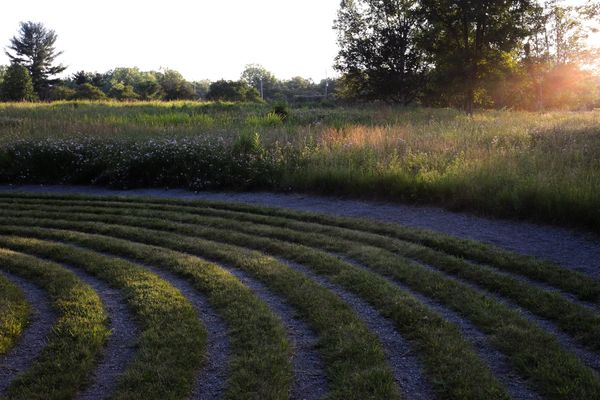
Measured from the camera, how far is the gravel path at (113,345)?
125 inches

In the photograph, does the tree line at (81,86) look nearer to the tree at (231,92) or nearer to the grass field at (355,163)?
the tree at (231,92)

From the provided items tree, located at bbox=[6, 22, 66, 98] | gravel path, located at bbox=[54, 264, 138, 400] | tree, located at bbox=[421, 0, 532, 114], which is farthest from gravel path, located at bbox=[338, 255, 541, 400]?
tree, located at bbox=[6, 22, 66, 98]

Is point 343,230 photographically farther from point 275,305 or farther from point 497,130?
point 497,130

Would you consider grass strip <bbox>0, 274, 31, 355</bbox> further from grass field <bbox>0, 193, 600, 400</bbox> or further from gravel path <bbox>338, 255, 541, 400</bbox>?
gravel path <bbox>338, 255, 541, 400</bbox>

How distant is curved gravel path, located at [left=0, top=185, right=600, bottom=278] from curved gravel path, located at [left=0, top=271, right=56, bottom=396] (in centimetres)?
458

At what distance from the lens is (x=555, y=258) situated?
5.45 meters

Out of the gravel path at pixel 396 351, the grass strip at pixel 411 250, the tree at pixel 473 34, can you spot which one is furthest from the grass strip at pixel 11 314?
the tree at pixel 473 34

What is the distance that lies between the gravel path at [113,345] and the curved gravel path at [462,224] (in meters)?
4.12

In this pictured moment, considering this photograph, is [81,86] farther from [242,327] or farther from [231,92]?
[242,327]

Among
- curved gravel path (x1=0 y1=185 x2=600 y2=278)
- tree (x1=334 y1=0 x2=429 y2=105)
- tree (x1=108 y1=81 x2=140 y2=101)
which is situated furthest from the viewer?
tree (x1=108 y1=81 x2=140 y2=101)

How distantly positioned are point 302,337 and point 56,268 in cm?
314

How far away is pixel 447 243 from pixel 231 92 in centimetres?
3741

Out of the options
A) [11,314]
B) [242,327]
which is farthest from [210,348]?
[11,314]

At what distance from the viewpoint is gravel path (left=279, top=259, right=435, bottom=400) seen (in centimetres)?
309
